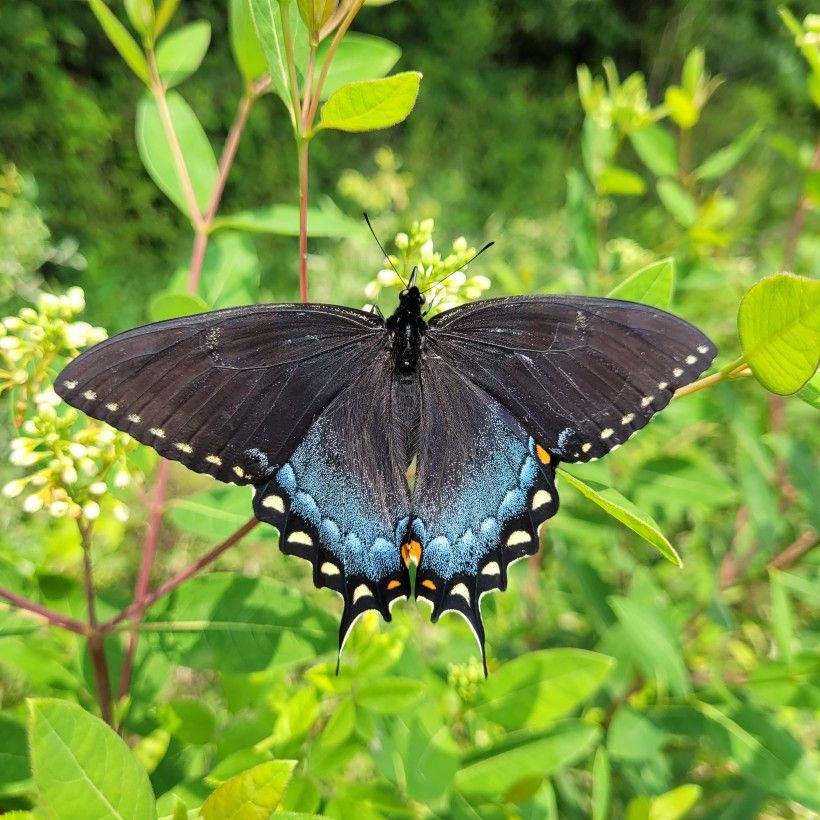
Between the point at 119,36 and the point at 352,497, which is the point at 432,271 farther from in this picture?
the point at 119,36

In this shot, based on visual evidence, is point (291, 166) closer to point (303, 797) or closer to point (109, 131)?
point (109, 131)

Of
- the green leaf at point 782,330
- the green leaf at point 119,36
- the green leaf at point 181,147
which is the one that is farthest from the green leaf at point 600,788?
the green leaf at point 119,36

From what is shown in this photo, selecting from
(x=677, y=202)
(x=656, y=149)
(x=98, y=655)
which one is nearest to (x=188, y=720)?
(x=98, y=655)

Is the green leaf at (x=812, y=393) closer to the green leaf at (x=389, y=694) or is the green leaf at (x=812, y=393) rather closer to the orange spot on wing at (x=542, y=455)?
the orange spot on wing at (x=542, y=455)

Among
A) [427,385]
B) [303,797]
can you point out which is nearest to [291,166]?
[427,385]

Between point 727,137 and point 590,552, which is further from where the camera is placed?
point 727,137

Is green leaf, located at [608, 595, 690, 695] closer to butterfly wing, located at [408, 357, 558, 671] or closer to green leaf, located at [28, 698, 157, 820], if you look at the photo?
butterfly wing, located at [408, 357, 558, 671]
